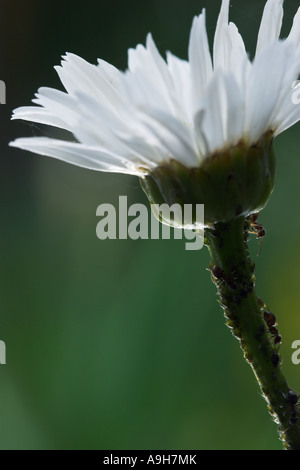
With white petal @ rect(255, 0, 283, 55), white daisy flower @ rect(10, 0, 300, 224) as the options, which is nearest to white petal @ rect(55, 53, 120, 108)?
white daisy flower @ rect(10, 0, 300, 224)

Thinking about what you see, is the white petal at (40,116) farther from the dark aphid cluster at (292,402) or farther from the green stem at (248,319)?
the dark aphid cluster at (292,402)

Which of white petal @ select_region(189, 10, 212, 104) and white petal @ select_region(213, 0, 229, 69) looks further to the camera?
white petal @ select_region(213, 0, 229, 69)

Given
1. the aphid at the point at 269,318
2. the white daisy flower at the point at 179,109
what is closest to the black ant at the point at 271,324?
the aphid at the point at 269,318

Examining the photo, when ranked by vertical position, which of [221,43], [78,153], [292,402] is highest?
[221,43]

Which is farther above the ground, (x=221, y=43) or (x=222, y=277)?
(x=221, y=43)

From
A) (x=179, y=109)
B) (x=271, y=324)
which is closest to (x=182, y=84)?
(x=179, y=109)

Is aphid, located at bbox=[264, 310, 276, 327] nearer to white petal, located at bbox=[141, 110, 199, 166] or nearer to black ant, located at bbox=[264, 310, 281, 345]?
black ant, located at bbox=[264, 310, 281, 345]

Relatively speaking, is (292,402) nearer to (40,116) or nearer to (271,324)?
(271,324)

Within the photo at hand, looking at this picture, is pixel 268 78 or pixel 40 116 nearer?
pixel 268 78
